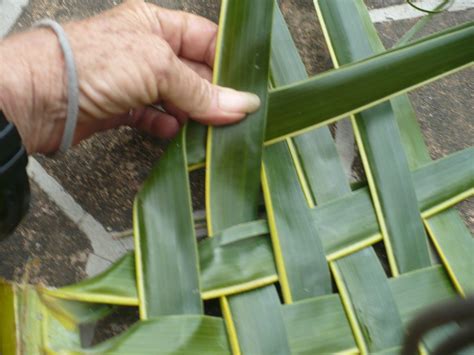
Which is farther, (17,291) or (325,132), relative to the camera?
(325,132)

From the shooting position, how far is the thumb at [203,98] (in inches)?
26.6

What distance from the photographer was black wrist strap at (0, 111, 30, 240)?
2.06 ft

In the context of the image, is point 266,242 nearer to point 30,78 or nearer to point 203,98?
point 203,98

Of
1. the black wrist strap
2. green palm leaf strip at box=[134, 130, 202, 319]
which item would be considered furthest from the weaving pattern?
the black wrist strap

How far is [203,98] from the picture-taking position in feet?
2.22

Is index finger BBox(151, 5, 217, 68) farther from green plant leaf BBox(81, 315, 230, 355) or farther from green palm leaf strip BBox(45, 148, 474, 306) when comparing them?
green plant leaf BBox(81, 315, 230, 355)

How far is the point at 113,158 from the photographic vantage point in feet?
2.58

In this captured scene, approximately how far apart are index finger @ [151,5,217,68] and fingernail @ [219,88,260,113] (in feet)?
0.47

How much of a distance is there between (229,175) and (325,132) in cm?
14

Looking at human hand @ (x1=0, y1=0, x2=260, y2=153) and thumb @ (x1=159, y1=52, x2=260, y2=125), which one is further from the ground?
human hand @ (x1=0, y1=0, x2=260, y2=153)

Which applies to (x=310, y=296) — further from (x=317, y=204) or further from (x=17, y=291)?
(x=17, y=291)

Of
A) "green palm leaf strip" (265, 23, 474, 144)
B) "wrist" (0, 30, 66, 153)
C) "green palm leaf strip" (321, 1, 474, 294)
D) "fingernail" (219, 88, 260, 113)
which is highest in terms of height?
"wrist" (0, 30, 66, 153)

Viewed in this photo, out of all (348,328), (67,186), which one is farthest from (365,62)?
(67,186)

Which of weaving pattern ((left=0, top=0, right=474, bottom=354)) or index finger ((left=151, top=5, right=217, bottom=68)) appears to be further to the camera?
index finger ((left=151, top=5, right=217, bottom=68))
